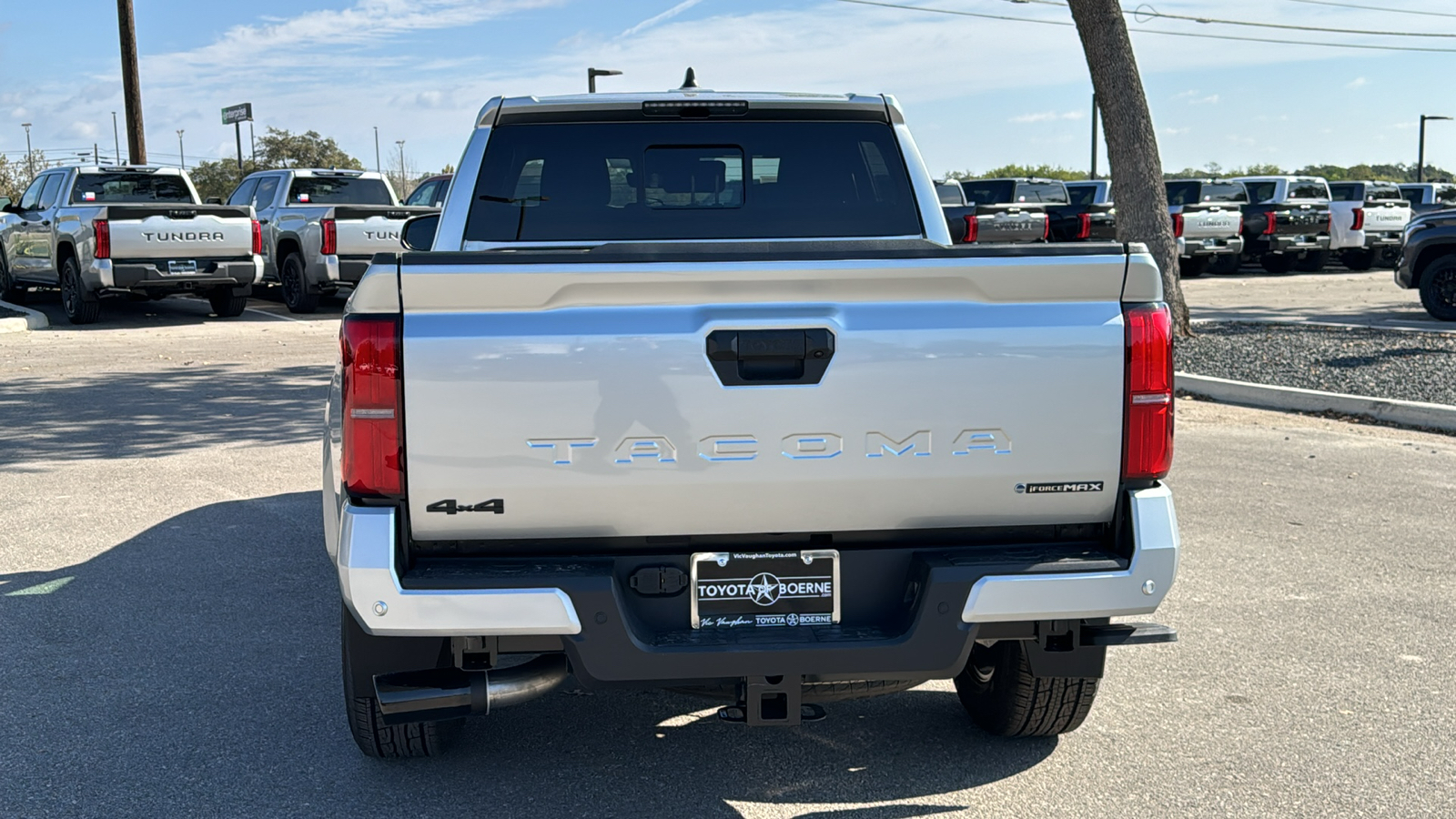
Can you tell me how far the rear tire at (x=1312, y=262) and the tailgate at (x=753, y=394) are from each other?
2594 centimetres

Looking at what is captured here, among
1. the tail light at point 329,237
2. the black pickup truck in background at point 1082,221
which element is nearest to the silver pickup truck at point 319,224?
the tail light at point 329,237

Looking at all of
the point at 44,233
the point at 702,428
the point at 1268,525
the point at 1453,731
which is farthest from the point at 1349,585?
the point at 44,233

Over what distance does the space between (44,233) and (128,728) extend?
1595 cm

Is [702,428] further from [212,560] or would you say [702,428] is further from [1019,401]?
[212,560]

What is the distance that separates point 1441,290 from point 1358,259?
41.1 ft

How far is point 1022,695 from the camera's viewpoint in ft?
13.2

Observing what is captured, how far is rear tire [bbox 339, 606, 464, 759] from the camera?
12.3 feet

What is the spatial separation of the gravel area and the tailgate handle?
806cm

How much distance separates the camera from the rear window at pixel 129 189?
18016 mm

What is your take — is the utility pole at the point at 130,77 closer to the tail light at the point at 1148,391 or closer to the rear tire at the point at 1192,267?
the rear tire at the point at 1192,267

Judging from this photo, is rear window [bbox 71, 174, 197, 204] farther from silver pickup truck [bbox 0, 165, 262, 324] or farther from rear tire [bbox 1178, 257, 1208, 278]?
rear tire [bbox 1178, 257, 1208, 278]

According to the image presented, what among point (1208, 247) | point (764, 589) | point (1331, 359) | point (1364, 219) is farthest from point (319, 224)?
point (1364, 219)

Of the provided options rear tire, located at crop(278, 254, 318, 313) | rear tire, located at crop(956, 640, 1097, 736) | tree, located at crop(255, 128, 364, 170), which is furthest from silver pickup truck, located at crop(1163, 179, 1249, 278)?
tree, located at crop(255, 128, 364, 170)

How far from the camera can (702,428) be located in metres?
3.18
